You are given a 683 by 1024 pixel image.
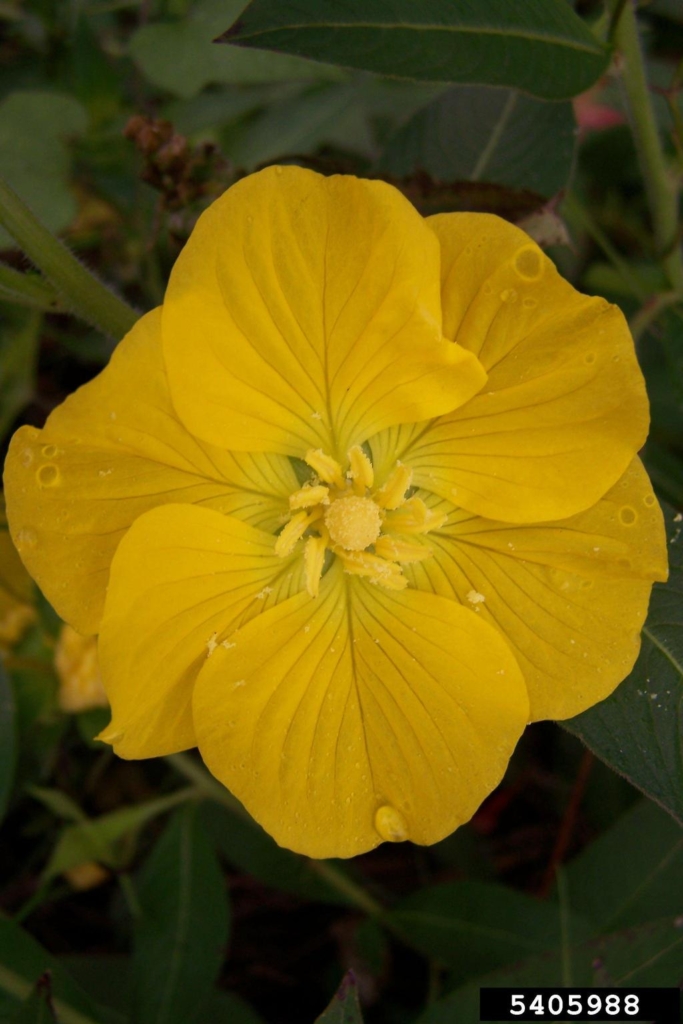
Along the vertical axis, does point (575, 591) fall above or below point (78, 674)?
above

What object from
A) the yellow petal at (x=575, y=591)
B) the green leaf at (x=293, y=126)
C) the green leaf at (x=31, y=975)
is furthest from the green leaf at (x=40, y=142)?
the green leaf at (x=31, y=975)

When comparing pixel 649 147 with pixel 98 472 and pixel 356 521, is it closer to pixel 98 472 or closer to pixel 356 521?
pixel 356 521

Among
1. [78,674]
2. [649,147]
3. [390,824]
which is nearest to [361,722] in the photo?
[390,824]

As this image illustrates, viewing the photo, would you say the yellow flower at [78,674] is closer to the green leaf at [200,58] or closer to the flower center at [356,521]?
the flower center at [356,521]

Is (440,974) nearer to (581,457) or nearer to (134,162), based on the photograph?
(581,457)

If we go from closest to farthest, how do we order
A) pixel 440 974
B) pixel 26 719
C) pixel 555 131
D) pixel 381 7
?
pixel 381 7 < pixel 555 131 < pixel 26 719 < pixel 440 974

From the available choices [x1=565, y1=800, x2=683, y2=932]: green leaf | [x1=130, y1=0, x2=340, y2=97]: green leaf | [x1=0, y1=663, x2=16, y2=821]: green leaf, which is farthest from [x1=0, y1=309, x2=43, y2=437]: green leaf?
[x1=565, y1=800, x2=683, y2=932]: green leaf

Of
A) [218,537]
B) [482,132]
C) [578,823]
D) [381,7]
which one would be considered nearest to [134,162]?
[482,132]
